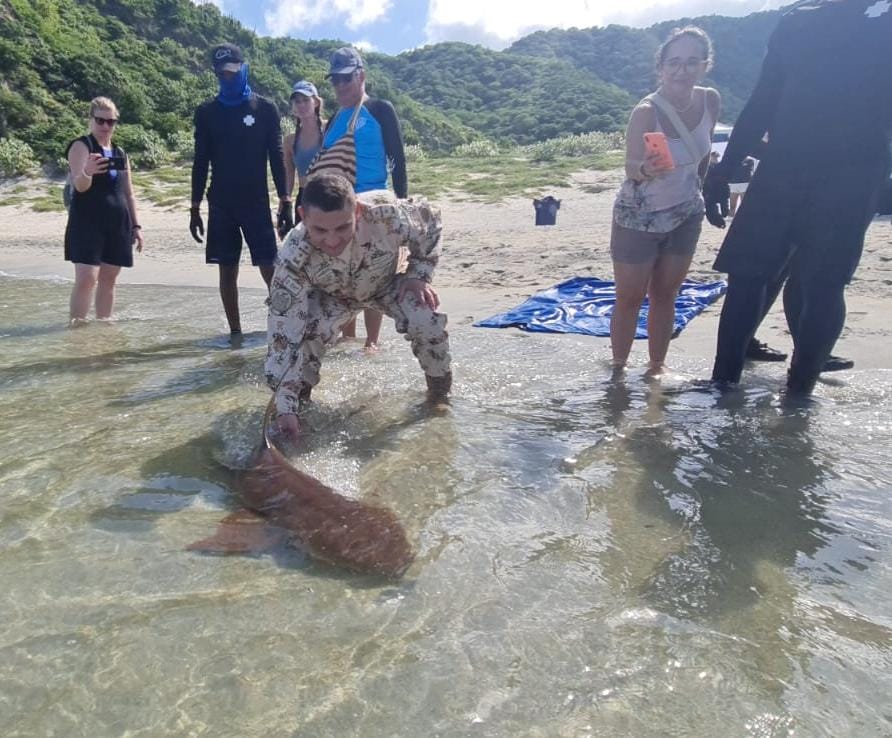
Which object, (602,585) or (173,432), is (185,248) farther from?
(602,585)

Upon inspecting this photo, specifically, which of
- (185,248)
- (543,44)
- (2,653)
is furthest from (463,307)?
(543,44)

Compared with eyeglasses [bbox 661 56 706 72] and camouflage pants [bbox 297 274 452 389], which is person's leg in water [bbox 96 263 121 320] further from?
eyeglasses [bbox 661 56 706 72]

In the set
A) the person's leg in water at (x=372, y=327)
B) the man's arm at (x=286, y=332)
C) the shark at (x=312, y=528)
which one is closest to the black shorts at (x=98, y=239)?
the person's leg in water at (x=372, y=327)

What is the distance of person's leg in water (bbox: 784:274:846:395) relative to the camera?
3.62 metres

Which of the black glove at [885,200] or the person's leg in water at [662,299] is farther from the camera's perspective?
the person's leg in water at [662,299]

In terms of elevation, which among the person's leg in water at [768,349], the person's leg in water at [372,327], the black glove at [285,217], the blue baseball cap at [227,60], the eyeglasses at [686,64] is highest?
the blue baseball cap at [227,60]

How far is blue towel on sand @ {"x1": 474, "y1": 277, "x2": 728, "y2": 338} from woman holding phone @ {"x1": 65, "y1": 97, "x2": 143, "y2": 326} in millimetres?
2919

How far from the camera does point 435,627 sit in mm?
1988

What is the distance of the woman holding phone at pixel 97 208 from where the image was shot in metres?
5.44

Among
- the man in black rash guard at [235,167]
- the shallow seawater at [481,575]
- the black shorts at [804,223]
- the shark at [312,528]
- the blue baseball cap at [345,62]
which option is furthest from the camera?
the man in black rash guard at [235,167]

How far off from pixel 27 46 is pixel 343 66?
1225 inches

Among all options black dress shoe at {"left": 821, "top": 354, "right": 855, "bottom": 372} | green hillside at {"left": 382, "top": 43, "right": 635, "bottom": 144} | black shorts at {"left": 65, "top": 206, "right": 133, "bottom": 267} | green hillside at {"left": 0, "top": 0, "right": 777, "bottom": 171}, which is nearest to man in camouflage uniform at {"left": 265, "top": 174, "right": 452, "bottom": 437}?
black dress shoe at {"left": 821, "top": 354, "right": 855, "bottom": 372}

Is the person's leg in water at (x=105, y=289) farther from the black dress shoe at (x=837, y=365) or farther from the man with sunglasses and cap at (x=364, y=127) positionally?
the black dress shoe at (x=837, y=365)

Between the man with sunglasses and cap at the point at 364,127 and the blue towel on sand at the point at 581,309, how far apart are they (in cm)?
151
